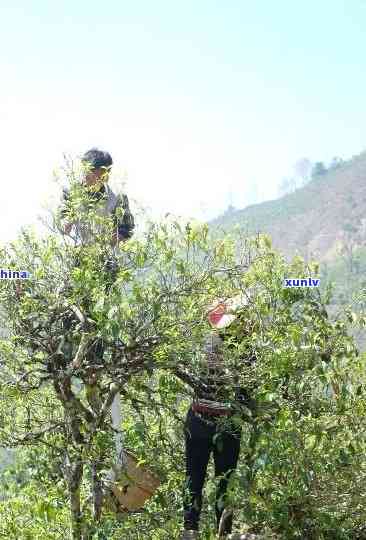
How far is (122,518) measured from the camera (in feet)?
10.4

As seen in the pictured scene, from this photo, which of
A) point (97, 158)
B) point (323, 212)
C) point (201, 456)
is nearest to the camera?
point (97, 158)

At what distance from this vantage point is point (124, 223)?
277cm

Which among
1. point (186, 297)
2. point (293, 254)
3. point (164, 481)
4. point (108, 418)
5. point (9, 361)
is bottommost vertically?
point (164, 481)

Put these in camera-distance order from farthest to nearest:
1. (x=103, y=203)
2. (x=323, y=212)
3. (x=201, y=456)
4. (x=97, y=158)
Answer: (x=323, y=212), (x=201, y=456), (x=97, y=158), (x=103, y=203)

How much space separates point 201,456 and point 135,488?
1.11 feet

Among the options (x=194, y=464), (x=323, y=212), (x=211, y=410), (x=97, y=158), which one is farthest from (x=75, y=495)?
A: (x=323, y=212)

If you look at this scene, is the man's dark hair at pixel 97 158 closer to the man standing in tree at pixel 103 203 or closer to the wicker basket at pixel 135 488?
the man standing in tree at pixel 103 203

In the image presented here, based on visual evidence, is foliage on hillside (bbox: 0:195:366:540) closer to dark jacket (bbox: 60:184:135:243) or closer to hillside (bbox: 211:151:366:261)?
dark jacket (bbox: 60:184:135:243)

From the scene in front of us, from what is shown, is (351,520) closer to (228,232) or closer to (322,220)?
(228,232)

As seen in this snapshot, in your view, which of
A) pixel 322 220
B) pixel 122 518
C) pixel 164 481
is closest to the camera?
pixel 122 518

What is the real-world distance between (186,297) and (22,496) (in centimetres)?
159

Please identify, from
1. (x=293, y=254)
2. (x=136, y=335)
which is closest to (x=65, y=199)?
(x=136, y=335)

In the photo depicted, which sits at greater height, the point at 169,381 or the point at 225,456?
the point at 169,381

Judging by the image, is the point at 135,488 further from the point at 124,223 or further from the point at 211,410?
the point at 124,223
